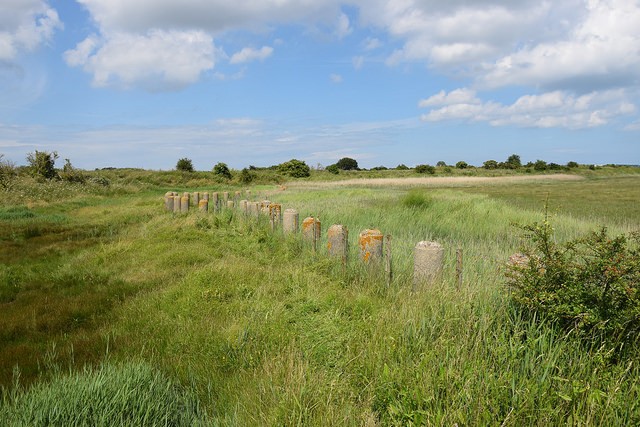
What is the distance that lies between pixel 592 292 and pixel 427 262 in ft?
5.91

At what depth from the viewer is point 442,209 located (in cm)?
1373

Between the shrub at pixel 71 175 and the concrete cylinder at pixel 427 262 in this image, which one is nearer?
the concrete cylinder at pixel 427 262

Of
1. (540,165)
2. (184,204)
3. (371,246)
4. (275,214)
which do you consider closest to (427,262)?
(371,246)

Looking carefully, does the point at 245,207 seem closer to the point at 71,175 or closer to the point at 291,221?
the point at 291,221

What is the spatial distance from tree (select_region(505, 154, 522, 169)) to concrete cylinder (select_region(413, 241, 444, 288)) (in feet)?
257

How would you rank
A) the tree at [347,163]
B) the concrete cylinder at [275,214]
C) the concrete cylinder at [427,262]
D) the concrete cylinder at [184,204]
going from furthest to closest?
the tree at [347,163]
the concrete cylinder at [184,204]
the concrete cylinder at [275,214]
the concrete cylinder at [427,262]

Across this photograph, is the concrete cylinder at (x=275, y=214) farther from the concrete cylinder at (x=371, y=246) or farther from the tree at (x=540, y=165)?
the tree at (x=540, y=165)

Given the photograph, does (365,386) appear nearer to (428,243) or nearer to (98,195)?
(428,243)

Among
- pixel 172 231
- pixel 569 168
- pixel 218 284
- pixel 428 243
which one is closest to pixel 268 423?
pixel 428 243

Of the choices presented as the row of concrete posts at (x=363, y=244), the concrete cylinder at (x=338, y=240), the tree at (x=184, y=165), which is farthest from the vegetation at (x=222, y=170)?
the concrete cylinder at (x=338, y=240)

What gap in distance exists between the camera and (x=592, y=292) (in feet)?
11.0

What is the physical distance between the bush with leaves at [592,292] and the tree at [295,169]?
53.8 metres

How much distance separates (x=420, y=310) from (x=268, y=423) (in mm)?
1740

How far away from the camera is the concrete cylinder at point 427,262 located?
4859mm
